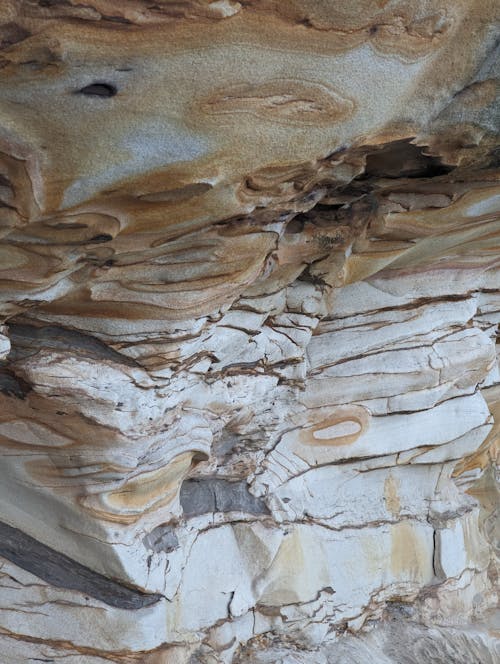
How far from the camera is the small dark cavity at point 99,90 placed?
1.78m

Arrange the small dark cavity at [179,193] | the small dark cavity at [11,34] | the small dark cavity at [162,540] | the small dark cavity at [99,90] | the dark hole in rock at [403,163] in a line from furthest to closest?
the small dark cavity at [162,540] → the dark hole in rock at [403,163] → the small dark cavity at [179,193] → the small dark cavity at [99,90] → the small dark cavity at [11,34]

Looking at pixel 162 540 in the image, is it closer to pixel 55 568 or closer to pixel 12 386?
pixel 55 568

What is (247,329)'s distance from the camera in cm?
309

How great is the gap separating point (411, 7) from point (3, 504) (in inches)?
96.9

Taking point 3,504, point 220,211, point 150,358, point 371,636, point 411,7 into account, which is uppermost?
point 411,7

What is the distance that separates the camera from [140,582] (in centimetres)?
302

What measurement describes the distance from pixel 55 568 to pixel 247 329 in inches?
52.3

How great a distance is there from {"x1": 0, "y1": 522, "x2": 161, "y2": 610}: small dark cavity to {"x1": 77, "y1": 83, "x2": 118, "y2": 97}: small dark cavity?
2009 millimetres

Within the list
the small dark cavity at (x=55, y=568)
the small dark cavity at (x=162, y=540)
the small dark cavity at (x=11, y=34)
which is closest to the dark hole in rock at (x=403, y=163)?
the small dark cavity at (x=11, y=34)

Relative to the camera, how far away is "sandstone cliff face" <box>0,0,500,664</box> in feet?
6.11

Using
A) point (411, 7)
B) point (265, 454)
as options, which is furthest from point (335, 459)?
point (411, 7)

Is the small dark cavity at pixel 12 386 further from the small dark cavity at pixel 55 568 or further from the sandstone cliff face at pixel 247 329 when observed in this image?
the small dark cavity at pixel 55 568

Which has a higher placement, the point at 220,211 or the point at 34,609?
the point at 220,211

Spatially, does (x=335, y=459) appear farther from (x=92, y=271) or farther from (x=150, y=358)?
(x=92, y=271)
